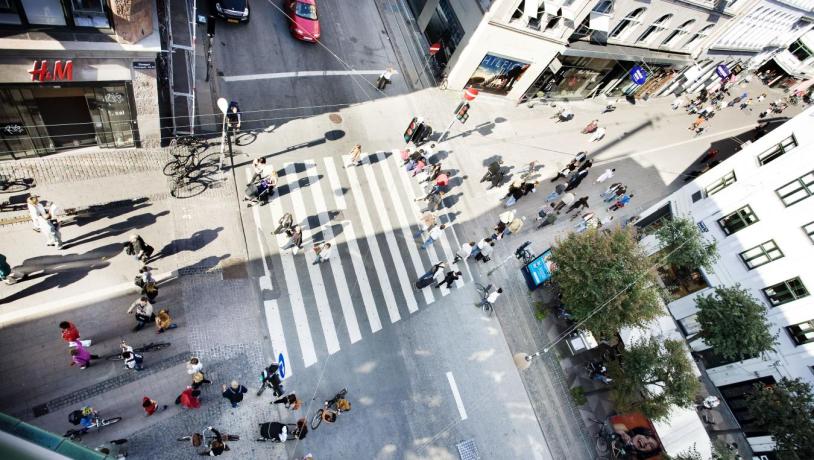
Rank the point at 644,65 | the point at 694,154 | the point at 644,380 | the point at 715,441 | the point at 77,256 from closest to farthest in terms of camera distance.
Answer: the point at 77,256, the point at 644,380, the point at 715,441, the point at 644,65, the point at 694,154

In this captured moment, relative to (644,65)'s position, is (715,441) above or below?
below

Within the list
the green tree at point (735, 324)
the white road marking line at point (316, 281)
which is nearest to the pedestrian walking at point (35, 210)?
the white road marking line at point (316, 281)

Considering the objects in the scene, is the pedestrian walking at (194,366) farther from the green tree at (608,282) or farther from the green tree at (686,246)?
the green tree at (686,246)

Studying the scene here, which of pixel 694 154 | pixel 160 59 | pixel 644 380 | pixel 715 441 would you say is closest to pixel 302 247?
pixel 160 59

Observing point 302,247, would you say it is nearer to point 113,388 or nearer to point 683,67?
point 113,388

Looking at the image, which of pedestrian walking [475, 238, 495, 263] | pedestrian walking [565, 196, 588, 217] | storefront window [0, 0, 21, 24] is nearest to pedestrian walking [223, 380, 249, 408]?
pedestrian walking [475, 238, 495, 263]

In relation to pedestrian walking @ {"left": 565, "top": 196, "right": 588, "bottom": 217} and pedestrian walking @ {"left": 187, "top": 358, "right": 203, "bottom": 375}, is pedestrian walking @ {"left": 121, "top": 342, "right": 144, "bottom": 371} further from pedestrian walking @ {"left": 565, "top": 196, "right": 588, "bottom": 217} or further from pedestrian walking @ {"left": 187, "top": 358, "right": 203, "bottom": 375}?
pedestrian walking @ {"left": 565, "top": 196, "right": 588, "bottom": 217}
